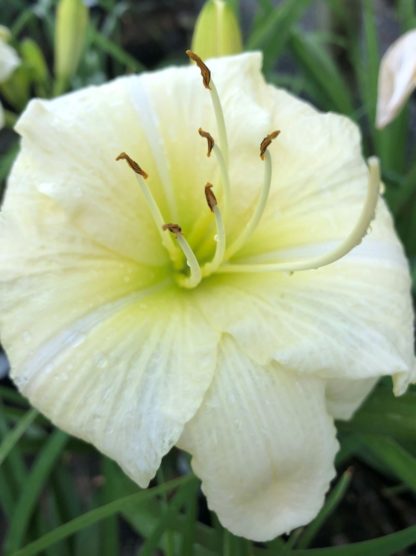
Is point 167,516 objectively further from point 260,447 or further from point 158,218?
point 158,218

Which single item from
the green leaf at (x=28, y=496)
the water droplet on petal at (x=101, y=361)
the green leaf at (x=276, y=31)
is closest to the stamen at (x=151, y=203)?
the water droplet on petal at (x=101, y=361)

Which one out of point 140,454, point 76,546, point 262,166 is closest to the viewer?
point 140,454

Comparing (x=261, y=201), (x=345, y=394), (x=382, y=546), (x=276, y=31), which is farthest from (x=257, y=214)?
(x=276, y=31)

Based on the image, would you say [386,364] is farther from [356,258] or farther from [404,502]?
[404,502]

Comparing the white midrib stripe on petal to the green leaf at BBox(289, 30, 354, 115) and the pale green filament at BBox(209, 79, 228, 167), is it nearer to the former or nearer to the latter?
the pale green filament at BBox(209, 79, 228, 167)

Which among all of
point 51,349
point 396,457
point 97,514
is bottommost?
point 396,457

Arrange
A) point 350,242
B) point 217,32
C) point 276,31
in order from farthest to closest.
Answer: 1. point 276,31
2. point 217,32
3. point 350,242

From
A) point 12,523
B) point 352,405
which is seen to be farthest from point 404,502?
point 12,523

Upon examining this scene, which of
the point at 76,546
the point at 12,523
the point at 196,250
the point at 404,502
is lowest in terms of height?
the point at 404,502
